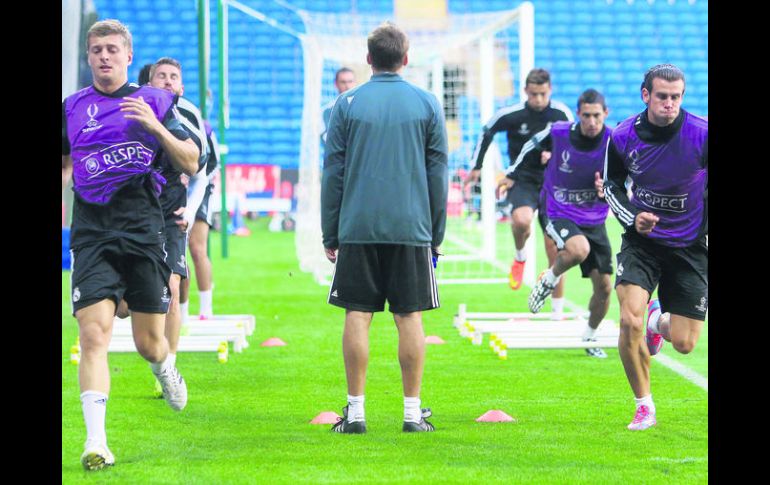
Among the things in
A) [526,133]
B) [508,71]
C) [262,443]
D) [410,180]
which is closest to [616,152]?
[410,180]

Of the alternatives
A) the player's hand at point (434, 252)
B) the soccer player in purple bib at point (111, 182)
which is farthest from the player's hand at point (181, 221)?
the player's hand at point (434, 252)

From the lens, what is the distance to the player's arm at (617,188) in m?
6.76

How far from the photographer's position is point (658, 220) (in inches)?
263

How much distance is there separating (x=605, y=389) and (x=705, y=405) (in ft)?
2.50

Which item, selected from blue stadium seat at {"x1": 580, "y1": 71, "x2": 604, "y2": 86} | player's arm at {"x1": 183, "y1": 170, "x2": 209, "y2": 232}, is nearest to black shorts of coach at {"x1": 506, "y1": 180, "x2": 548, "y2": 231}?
player's arm at {"x1": 183, "y1": 170, "x2": 209, "y2": 232}

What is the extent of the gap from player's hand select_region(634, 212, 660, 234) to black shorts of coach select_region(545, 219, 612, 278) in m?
3.11

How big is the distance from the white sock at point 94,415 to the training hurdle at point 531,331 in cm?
444

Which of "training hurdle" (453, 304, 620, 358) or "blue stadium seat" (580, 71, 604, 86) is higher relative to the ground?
"blue stadium seat" (580, 71, 604, 86)

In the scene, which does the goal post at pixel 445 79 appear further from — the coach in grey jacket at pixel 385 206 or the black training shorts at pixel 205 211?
the coach in grey jacket at pixel 385 206

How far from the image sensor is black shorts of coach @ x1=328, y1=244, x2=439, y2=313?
639cm

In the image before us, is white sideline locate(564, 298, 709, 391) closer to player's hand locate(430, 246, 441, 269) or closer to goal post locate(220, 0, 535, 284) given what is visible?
player's hand locate(430, 246, 441, 269)

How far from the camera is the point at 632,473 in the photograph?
545 cm

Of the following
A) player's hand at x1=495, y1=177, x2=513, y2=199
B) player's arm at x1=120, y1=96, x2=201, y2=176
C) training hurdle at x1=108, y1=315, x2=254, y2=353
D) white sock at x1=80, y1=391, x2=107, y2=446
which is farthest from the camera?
player's hand at x1=495, y1=177, x2=513, y2=199
